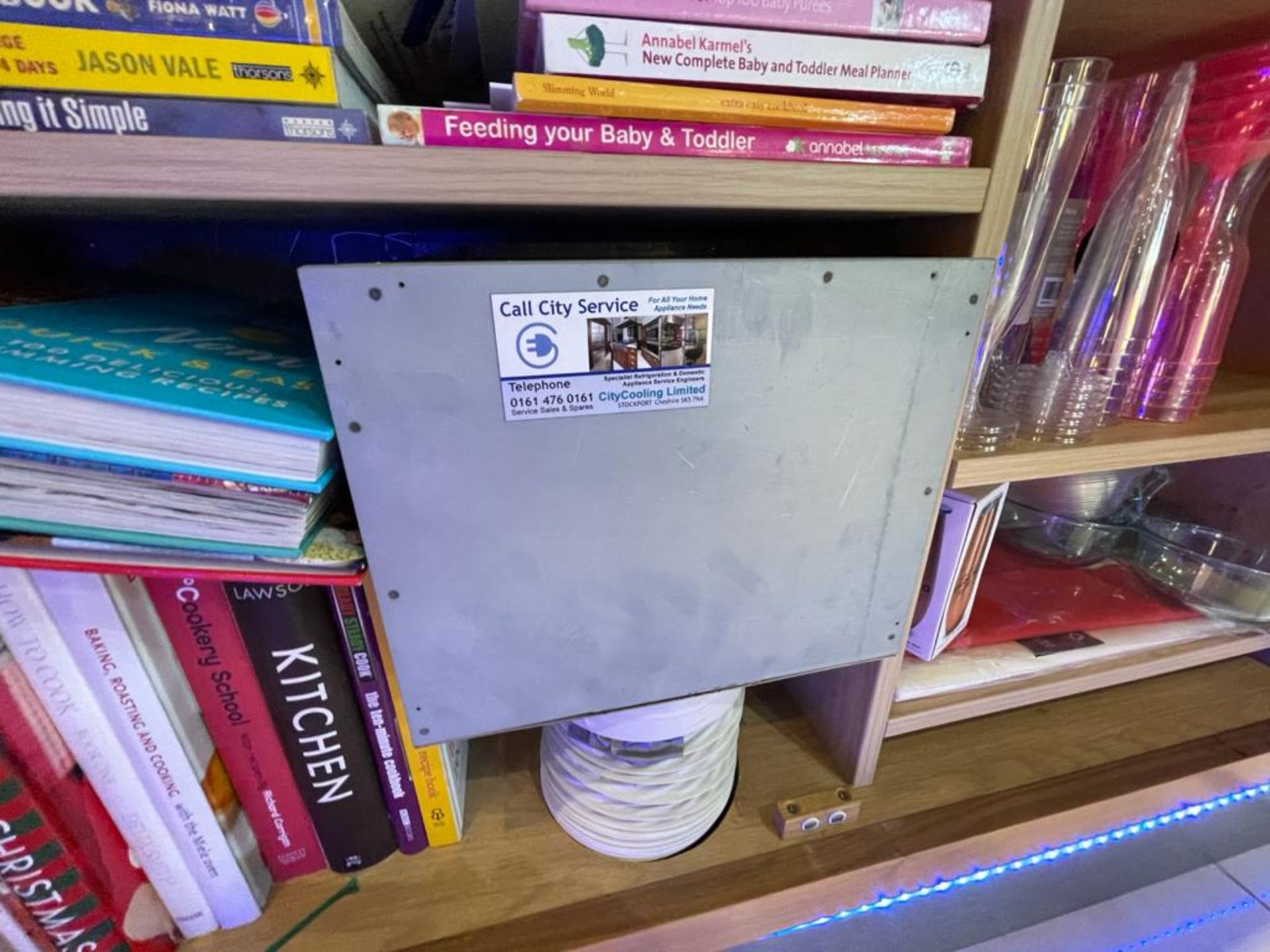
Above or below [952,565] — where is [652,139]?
above

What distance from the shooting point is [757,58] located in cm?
33

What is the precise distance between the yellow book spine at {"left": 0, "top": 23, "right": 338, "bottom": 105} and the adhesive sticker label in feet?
0.44

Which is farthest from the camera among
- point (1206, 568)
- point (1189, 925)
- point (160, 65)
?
point (1206, 568)

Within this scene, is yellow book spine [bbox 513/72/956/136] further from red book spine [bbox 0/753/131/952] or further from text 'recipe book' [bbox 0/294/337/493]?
red book spine [bbox 0/753/131/952]

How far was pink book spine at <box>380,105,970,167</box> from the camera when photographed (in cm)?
31

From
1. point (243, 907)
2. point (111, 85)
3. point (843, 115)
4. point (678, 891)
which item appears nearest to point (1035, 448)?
point (843, 115)

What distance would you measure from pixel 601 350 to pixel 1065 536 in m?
0.80

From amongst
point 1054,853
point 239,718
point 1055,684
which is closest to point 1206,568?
point 1055,684

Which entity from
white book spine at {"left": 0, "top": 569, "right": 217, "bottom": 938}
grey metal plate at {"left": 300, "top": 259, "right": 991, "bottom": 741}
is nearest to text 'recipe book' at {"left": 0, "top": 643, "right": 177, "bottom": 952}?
white book spine at {"left": 0, "top": 569, "right": 217, "bottom": 938}

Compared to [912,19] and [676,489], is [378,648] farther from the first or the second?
[912,19]

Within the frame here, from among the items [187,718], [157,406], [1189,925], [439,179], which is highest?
[439,179]

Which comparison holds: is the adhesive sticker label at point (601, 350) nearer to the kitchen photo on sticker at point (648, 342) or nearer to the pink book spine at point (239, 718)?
the kitchen photo on sticker at point (648, 342)

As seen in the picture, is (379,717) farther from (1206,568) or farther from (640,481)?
(1206,568)

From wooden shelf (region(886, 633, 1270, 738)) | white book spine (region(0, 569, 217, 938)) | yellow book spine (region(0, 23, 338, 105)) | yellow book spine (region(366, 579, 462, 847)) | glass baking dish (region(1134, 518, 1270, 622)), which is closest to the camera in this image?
yellow book spine (region(0, 23, 338, 105))
